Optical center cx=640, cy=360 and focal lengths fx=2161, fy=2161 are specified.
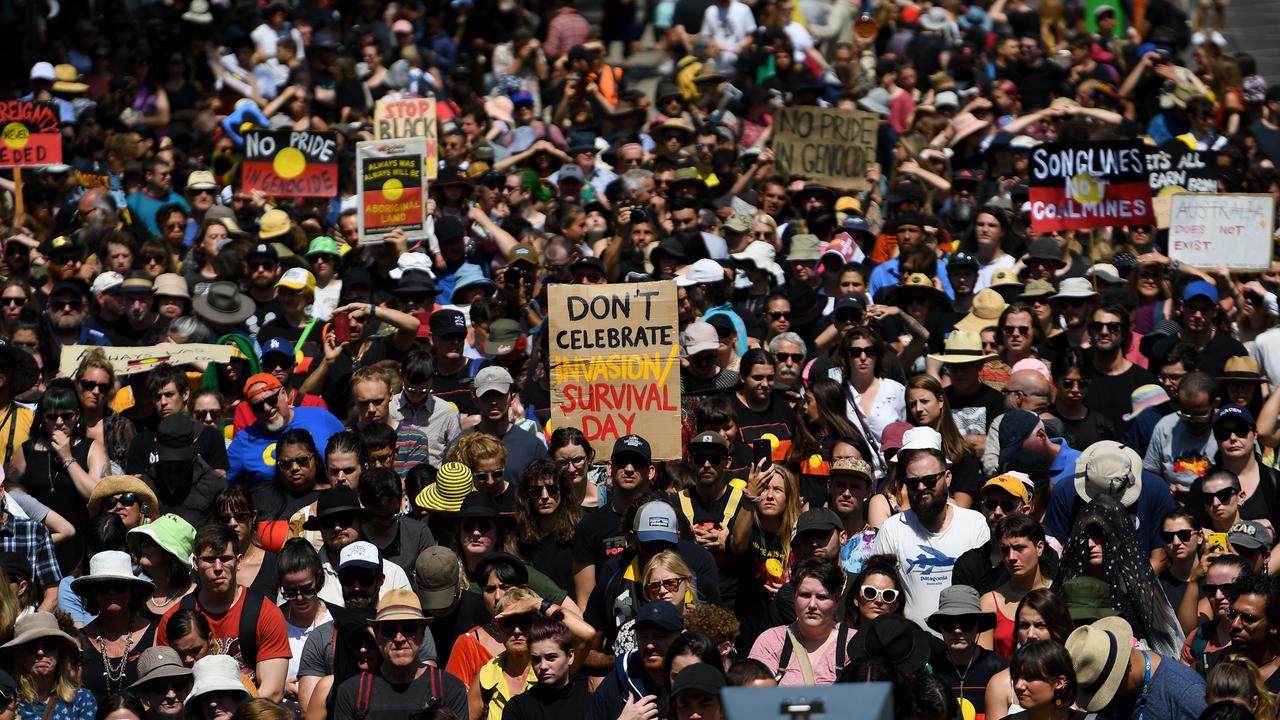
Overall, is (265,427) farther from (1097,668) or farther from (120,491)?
(1097,668)

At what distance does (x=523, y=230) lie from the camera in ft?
52.7

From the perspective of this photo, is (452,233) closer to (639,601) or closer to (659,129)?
(659,129)

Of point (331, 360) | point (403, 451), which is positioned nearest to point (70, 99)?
point (331, 360)

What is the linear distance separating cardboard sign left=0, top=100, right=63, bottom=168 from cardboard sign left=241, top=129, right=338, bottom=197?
62.2 inches

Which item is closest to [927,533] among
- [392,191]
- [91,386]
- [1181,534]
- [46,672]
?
[1181,534]

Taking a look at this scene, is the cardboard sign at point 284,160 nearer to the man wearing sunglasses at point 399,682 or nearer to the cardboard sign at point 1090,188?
the cardboard sign at point 1090,188

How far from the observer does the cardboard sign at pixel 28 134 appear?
56.6 ft

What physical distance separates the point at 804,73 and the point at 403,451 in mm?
10742

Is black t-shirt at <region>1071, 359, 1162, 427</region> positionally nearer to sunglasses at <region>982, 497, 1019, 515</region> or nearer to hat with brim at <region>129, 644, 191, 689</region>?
sunglasses at <region>982, 497, 1019, 515</region>

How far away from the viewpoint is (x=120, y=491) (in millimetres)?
10891

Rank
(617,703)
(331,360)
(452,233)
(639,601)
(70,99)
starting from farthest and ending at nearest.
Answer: (70,99), (452,233), (331,360), (639,601), (617,703)

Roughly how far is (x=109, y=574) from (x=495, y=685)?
1.97 m

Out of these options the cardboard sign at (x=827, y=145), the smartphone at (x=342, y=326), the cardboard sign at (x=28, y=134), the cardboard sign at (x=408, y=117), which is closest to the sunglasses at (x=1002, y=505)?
the smartphone at (x=342, y=326)

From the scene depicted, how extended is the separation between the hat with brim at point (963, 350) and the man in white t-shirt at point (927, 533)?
81.7 inches
